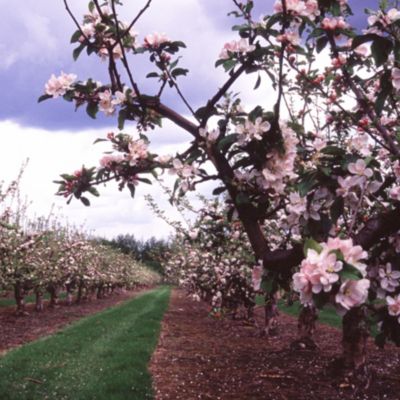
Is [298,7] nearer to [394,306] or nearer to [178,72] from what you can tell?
[178,72]

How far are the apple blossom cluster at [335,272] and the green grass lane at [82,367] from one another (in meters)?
5.35

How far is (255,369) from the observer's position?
878cm

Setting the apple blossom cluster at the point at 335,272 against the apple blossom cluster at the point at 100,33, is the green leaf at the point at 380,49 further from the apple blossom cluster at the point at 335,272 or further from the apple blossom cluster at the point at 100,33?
the apple blossom cluster at the point at 100,33

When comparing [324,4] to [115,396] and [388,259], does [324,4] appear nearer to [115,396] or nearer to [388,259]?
[388,259]

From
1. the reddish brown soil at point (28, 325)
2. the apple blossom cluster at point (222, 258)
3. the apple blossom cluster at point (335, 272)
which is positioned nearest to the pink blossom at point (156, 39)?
the apple blossom cluster at point (335, 272)

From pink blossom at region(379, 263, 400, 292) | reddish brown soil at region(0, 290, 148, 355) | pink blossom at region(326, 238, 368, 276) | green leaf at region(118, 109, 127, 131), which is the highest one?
green leaf at region(118, 109, 127, 131)

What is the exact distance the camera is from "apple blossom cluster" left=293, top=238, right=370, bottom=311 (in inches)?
67.5

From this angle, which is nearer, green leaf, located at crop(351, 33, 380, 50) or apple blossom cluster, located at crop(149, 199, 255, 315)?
green leaf, located at crop(351, 33, 380, 50)

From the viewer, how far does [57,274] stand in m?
22.2

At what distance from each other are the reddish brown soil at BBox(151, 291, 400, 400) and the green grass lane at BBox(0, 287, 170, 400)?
1.14 ft

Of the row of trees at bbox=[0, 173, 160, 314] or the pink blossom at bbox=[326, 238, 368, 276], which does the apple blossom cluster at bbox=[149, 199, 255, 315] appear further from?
the pink blossom at bbox=[326, 238, 368, 276]

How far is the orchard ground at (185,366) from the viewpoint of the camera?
7.13m

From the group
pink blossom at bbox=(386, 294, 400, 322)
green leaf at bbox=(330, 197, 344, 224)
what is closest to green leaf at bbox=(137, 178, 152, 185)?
green leaf at bbox=(330, 197, 344, 224)

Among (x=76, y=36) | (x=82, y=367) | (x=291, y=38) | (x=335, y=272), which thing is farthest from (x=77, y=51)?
(x=82, y=367)
